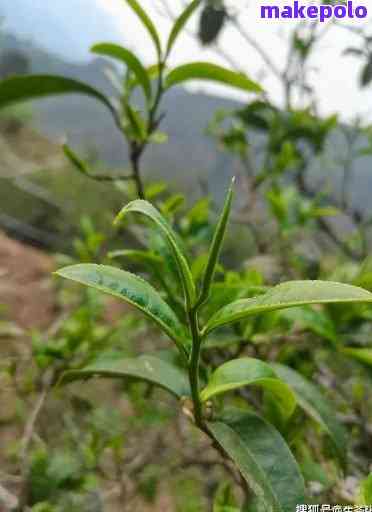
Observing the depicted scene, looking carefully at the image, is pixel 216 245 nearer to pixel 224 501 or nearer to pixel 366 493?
pixel 366 493

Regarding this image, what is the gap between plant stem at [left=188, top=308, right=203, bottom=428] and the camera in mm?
341

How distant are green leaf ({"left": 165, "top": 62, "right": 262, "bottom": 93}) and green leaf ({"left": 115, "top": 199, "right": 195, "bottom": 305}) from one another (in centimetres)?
32

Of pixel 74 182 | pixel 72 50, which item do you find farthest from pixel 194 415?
pixel 72 50

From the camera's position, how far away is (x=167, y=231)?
1.01ft

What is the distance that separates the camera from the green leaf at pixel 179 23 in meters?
0.58

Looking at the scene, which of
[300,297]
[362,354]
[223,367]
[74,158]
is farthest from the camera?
[74,158]

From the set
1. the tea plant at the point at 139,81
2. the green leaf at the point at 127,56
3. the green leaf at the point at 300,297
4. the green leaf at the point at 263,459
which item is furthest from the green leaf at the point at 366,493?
the green leaf at the point at 127,56

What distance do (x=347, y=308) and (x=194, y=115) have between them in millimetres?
2764

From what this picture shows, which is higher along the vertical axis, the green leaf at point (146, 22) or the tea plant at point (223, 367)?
the green leaf at point (146, 22)

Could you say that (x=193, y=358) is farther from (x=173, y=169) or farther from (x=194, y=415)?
(x=173, y=169)

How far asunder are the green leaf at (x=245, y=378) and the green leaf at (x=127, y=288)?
2.1 inches

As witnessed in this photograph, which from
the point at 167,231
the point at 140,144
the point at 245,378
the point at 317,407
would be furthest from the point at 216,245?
the point at 140,144

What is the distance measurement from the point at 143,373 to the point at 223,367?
0.09 meters

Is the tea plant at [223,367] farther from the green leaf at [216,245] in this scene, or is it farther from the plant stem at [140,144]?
the plant stem at [140,144]
